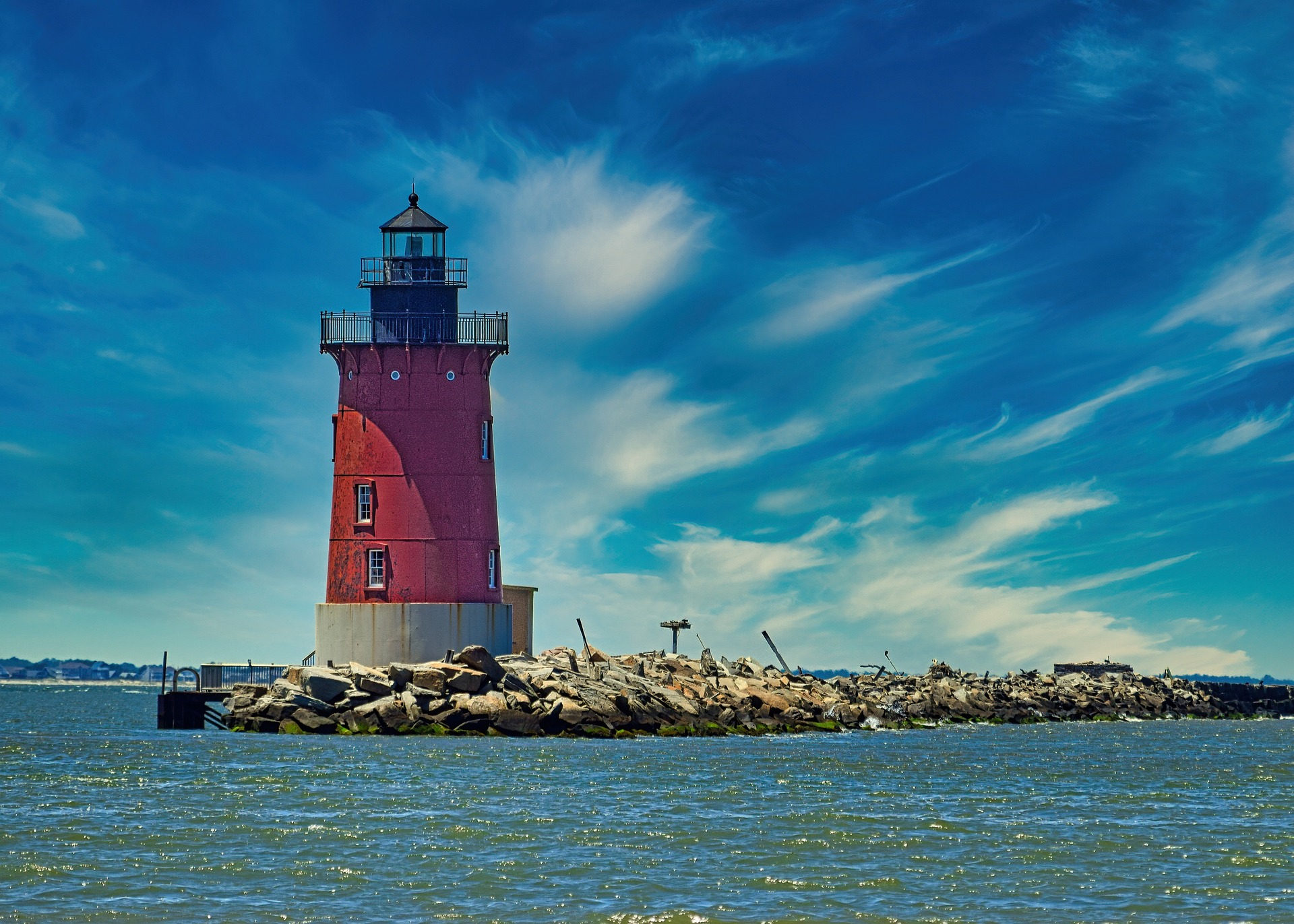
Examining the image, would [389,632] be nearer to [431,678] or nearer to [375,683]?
[375,683]

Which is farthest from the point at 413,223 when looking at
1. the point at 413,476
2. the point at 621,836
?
the point at 621,836

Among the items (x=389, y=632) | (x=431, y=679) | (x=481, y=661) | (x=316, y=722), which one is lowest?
(x=316, y=722)

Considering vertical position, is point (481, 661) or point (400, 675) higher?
point (481, 661)

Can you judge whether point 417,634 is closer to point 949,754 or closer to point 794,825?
point 949,754

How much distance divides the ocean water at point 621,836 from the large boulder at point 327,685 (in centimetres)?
321

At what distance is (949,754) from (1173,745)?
503 inches

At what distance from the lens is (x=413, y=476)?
4091 centimetres

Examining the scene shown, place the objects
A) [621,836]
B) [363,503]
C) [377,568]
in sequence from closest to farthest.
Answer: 1. [621,836]
2. [377,568]
3. [363,503]

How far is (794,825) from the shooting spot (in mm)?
20719

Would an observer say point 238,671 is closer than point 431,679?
No

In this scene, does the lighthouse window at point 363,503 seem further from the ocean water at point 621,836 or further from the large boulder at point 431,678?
the ocean water at point 621,836

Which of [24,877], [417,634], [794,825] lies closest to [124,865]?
[24,877]

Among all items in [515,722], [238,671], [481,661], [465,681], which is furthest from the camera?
[238,671]

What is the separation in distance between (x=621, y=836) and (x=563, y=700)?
17.9 metres
